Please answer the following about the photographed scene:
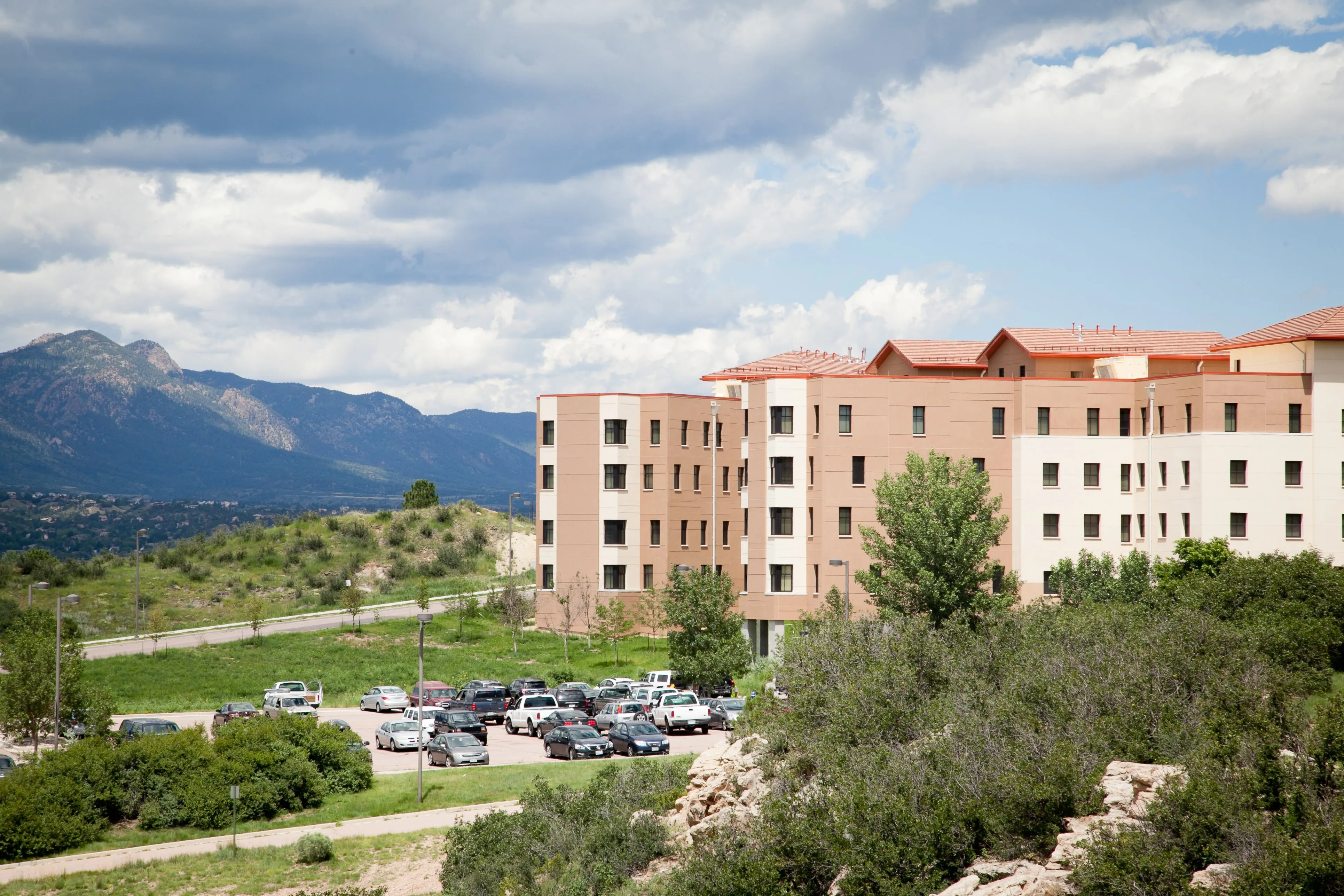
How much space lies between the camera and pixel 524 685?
56875 mm

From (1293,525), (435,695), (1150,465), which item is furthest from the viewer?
(1150,465)

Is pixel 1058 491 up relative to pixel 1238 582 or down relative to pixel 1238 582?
up

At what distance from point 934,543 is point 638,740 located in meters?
14.8

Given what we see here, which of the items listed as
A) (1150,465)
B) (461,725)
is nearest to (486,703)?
(461,725)

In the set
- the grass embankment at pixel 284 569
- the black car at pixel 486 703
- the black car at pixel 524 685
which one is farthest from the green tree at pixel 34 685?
the grass embankment at pixel 284 569

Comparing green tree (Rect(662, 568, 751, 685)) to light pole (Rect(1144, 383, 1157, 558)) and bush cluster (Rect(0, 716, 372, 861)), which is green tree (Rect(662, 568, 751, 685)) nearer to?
bush cluster (Rect(0, 716, 372, 861))

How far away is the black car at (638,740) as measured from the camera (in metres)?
41.0

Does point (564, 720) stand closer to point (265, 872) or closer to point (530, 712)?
point (530, 712)

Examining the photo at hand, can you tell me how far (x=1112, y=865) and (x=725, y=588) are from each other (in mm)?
40379

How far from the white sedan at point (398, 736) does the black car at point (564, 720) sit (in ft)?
17.6

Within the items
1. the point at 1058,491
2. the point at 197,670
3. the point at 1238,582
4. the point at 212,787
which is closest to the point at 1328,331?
the point at 1058,491

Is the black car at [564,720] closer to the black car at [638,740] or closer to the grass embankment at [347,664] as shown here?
the black car at [638,740]

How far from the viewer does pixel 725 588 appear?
57.0 m

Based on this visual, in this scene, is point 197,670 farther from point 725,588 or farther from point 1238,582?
point 1238,582
